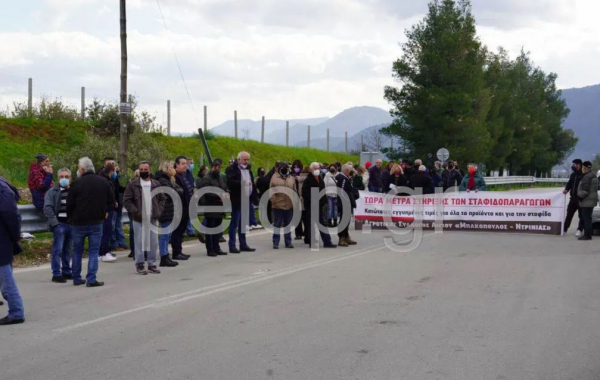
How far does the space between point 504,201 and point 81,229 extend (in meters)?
12.0

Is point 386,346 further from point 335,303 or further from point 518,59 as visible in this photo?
point 518,59

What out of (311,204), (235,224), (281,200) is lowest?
(235,224)

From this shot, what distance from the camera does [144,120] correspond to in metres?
32.6

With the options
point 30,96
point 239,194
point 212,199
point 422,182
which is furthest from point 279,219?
point 30,96

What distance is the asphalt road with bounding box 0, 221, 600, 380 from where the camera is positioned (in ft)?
20.6

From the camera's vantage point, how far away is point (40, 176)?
12703mm

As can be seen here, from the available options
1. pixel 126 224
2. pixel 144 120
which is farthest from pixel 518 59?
pixel 126 224

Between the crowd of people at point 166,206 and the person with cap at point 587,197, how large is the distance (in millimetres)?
23

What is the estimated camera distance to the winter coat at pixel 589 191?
1728 cm

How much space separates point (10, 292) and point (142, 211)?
4.17m

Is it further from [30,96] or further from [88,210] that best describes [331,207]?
[30,96]

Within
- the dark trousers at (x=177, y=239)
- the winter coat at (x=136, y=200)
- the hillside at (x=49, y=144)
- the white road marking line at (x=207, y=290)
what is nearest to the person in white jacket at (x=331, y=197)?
the white road marking line at (x=207, y=290)

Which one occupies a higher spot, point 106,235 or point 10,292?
point 106,235

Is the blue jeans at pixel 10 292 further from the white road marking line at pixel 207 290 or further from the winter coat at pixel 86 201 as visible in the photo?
the winter coat at pixel 86 201
